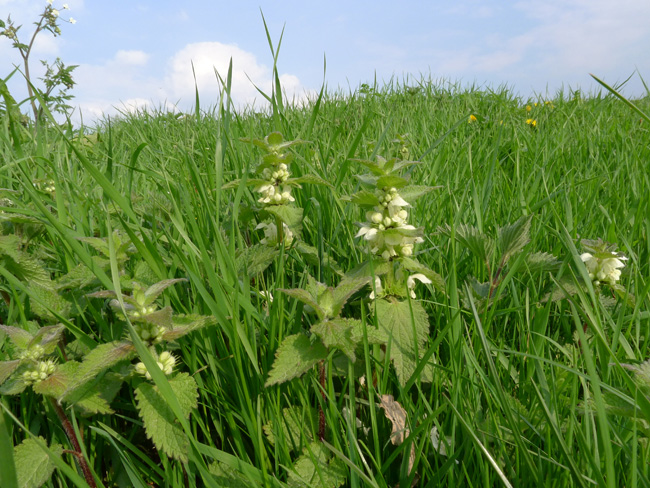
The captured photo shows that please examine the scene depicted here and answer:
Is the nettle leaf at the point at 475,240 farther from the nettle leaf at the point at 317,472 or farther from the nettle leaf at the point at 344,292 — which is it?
the nettle leaf at the point at 317,472

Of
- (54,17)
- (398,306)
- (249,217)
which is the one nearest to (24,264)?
(249,217)

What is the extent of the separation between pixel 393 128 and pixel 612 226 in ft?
6.83

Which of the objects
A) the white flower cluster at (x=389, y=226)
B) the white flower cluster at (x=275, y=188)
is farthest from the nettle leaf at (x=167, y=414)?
the white flower cluster at (x=275, y=188)

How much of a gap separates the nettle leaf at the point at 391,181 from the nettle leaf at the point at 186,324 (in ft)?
1.86

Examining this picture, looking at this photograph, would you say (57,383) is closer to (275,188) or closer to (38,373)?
(38,373)

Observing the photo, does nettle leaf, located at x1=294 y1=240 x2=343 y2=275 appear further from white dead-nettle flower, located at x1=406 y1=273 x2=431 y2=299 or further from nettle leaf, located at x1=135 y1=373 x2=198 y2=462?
nettle leaf, located at x1=135 y1=373 x2=198 y2=462

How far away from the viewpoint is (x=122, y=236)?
1.56m

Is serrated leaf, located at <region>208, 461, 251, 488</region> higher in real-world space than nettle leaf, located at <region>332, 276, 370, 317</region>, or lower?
lower

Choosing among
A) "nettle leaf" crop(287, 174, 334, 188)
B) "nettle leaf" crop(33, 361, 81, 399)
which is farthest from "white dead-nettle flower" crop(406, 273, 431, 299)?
"nettle leaf" crop(33, 361, 81, 399)

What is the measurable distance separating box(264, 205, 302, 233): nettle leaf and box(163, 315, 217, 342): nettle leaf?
0.50 meters

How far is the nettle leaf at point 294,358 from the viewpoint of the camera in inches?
40.2

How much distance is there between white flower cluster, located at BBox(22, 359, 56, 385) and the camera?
1067mm

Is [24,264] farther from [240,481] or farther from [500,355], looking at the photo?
[500,355]

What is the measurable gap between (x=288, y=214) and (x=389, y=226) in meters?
0.40
